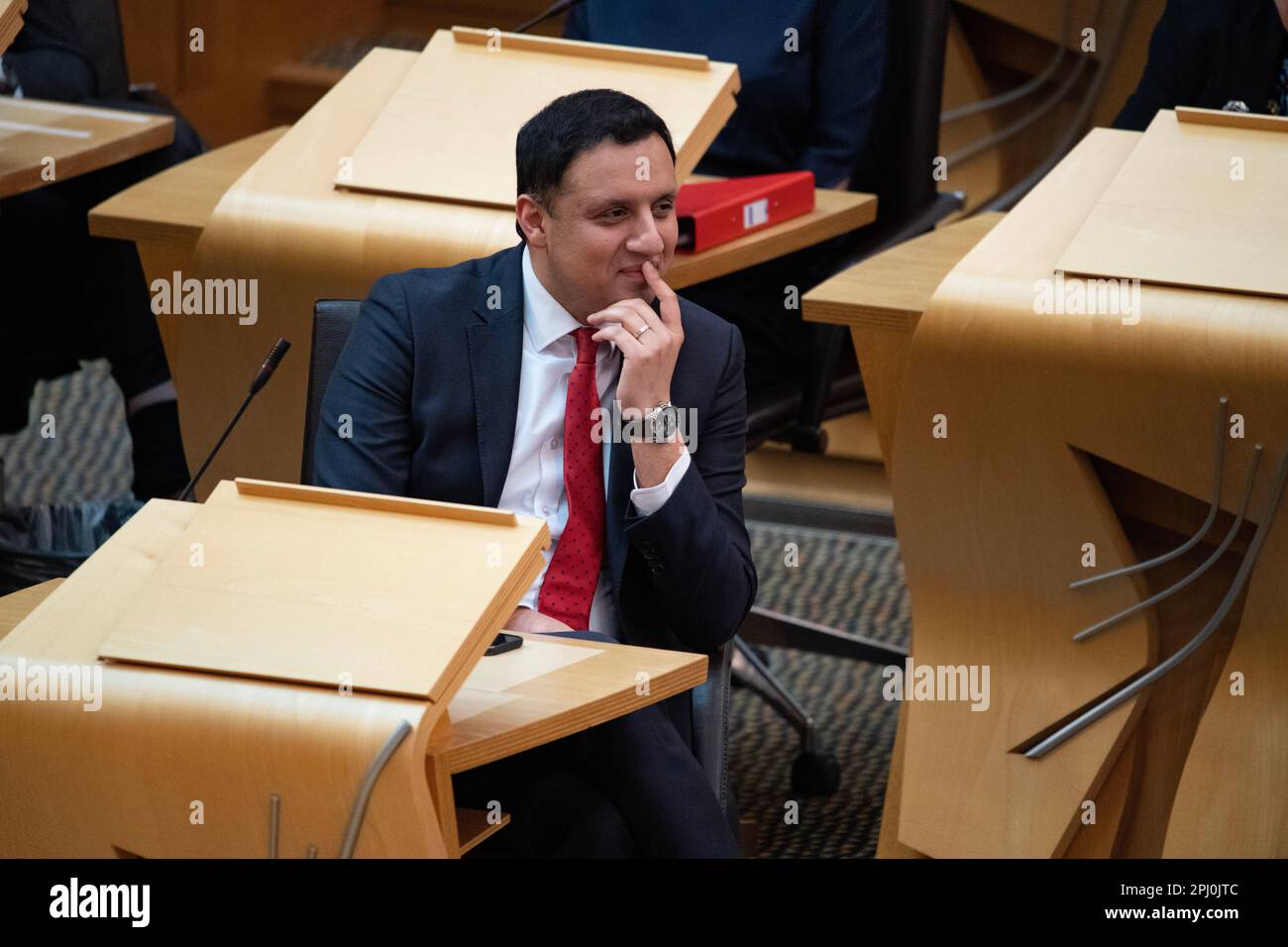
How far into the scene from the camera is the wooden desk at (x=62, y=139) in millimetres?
2908

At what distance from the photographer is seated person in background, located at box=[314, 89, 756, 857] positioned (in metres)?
2.10

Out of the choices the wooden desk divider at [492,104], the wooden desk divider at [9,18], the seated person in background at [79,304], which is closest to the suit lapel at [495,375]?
the wooden desk divider at [492,104]

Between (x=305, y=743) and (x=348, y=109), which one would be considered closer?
(x=305, y=743)

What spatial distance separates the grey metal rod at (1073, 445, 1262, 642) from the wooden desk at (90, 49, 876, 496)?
0.78 metres

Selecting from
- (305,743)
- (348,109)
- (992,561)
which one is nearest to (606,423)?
(992,561)

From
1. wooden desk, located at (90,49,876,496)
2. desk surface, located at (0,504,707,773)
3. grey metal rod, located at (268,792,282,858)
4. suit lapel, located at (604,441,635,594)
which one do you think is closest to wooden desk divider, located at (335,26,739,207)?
wooden desk, located at (90,49,876,496)

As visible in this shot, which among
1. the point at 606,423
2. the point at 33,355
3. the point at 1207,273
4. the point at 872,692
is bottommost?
the point at 872,692

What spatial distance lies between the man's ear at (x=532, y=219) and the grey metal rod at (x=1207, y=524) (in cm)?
82

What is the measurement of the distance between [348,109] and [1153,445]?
1.40m

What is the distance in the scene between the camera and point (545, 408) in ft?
7.48

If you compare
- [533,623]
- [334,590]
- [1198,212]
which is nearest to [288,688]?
[334,590]

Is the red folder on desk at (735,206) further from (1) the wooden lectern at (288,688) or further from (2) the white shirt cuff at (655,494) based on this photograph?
(1) the wooden lectern at (288,688)

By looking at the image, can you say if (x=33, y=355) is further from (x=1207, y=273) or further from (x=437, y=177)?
(x=1207, y=273)

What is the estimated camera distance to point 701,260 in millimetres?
2785
